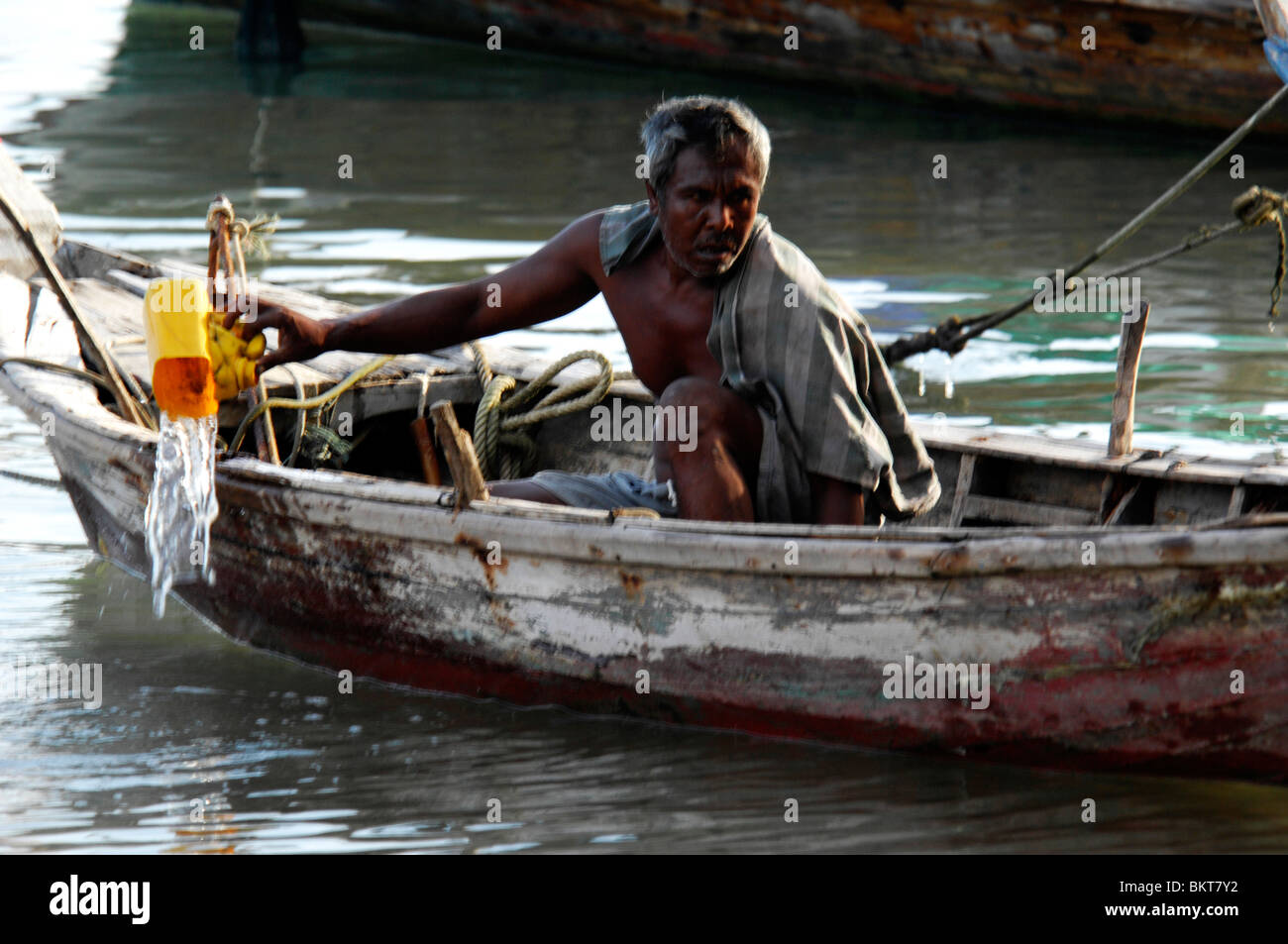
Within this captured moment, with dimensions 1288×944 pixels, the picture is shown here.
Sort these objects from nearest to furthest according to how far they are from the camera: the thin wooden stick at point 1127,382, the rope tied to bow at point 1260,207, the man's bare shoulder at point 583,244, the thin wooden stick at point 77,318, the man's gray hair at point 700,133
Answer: the man's gray hair at point 700,133 < the man's bare shoulder at point 583,244 < the thin wooden stick at point 1127,382 < the rope tied to bow at point 1260,207 < the thin wooden stick at point 77,318

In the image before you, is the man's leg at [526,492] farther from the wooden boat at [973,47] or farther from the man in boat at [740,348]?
the wooden boat at [973,47]

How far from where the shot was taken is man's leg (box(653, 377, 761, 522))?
3.39m

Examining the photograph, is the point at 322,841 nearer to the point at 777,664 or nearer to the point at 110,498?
the point at 777,664

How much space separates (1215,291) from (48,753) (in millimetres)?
5258

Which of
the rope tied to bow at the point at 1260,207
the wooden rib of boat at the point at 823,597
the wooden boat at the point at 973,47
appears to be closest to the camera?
the wooden rib of boat at the point at 823,597

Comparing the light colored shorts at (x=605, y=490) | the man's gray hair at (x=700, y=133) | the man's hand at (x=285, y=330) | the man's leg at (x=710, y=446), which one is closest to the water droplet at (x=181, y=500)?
the man's hand at (x=285, y=330)

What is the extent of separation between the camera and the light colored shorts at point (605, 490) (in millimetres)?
3762

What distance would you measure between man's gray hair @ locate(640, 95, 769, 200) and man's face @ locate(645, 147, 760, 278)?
0.6 inches

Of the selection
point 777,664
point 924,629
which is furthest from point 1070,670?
point 777,664

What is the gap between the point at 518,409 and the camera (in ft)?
15.3

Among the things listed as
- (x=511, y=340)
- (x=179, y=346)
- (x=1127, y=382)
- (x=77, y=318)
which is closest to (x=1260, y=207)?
(x=1127, y=382)

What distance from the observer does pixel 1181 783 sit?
3449 mm

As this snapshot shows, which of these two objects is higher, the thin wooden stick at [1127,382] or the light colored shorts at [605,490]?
the thin wooden stick at [1127,382]

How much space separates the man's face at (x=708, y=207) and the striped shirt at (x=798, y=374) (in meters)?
0.08
